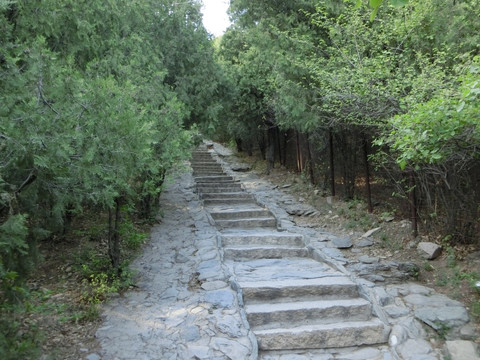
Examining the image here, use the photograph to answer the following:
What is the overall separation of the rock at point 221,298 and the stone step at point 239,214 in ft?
12.3

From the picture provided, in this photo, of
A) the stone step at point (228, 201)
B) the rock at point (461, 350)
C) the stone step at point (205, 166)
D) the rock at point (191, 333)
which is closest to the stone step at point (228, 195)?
the stone step at point (228, 201)

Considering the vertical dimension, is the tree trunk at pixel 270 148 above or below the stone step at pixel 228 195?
above

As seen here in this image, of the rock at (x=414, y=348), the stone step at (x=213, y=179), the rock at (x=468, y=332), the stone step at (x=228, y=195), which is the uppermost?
the stone step at (x=213, y=179)

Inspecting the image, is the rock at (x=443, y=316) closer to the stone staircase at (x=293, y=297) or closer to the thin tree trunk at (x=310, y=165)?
the stone staircase at (x=293, y=297)

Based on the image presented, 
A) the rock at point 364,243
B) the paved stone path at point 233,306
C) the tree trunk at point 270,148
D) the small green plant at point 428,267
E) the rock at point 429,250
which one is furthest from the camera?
the tree trunk at point 270,148

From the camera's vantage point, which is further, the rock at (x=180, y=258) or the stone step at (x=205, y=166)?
the stone step at (x=205, y=166)

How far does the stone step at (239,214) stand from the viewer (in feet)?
29.6

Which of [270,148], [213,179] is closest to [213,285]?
[213,179]

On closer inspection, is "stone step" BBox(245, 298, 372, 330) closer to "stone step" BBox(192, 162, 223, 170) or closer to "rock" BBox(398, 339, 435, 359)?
"rock" BBox(398, 339, 435, 359)

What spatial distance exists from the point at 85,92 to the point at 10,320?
2.10 m

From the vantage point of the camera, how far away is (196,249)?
6.92m

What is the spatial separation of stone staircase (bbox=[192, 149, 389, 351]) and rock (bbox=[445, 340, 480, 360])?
66 cm

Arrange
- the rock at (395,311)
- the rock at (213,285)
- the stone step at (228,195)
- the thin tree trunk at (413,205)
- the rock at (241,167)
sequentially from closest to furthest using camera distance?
the rock at (395,311) < the rock at (213,285) < the thin tree trunk at (413,205) < the stone step at (228,195) < the rock at (241,167)

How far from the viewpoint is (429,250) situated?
6.14 metres
